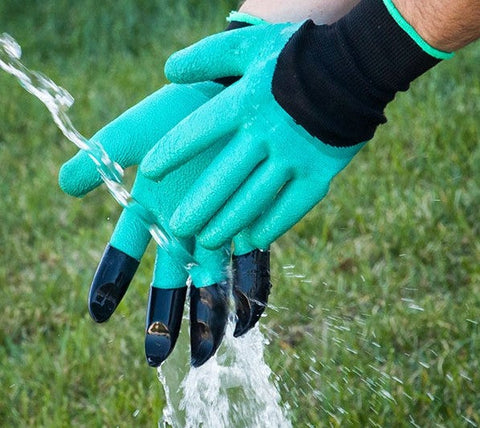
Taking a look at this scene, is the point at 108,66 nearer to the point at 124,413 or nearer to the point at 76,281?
the point at 76,281

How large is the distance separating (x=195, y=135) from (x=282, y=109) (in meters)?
0.16

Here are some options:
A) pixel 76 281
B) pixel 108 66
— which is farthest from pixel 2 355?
pixel 108 66

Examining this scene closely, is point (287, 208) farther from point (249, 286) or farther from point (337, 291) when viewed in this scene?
point (337, 291)

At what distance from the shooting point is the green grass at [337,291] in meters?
2.26

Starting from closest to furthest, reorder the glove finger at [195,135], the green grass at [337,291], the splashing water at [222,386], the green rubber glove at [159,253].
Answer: the glove finger at [195,135], the green rubber glove at [159,253], the splashing water at [222,386], the green grass at [337,291]

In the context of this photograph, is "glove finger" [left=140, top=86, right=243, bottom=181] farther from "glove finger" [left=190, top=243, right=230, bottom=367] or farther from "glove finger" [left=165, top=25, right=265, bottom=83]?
"glove finger" [left=190, top=243, right=230, bottom=367]

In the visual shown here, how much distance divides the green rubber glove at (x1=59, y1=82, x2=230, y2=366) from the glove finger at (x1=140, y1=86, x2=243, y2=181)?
Result: 9cm

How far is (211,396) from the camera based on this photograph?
85.4 inches

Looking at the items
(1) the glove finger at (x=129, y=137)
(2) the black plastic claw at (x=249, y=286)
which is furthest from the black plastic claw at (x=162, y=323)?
(1) the glove finger at (x=129, y=137)

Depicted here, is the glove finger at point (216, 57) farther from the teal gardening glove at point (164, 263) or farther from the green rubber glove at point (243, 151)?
the teal gardening glove at point (164, 263)

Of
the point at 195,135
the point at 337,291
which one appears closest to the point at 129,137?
the point at 195,135

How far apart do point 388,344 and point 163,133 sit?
2.77ft

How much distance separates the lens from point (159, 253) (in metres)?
1.89

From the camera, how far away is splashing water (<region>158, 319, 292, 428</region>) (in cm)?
214
